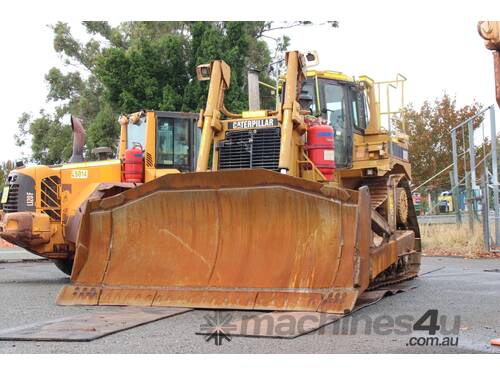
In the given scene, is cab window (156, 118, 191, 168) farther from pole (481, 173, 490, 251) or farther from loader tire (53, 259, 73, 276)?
pole (481, 173, 490, 251)

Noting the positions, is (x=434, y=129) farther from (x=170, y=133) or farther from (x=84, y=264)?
(x=84, y=264)

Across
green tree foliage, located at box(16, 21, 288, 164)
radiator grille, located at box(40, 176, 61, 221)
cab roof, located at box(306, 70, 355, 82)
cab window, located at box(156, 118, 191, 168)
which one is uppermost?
green tree foliage, located at box(16, 21, 288, 164)

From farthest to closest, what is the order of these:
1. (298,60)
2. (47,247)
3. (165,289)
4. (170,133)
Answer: (170,133)
(47,247)
(298,60)
(165,289)

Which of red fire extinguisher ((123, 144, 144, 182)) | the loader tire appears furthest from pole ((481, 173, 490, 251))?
the loader tire

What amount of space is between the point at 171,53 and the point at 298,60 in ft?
64.7

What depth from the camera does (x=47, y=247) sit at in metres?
9.84

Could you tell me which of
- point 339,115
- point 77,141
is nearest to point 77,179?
point 77,141

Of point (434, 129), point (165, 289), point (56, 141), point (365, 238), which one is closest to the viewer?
point (365, 238)

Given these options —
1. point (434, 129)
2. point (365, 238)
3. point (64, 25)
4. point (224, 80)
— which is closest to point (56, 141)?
point (64, 25)

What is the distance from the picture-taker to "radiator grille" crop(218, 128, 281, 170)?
7934mm

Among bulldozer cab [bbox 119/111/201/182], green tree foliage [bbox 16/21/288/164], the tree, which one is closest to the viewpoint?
bulldozer cab [bbox 119/111/201/182]

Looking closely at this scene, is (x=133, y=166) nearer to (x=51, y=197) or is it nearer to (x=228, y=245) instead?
(x=51, y=197)

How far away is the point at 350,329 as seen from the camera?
5.45 meters

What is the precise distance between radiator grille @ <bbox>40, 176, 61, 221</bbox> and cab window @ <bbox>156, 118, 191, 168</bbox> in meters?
1.76
